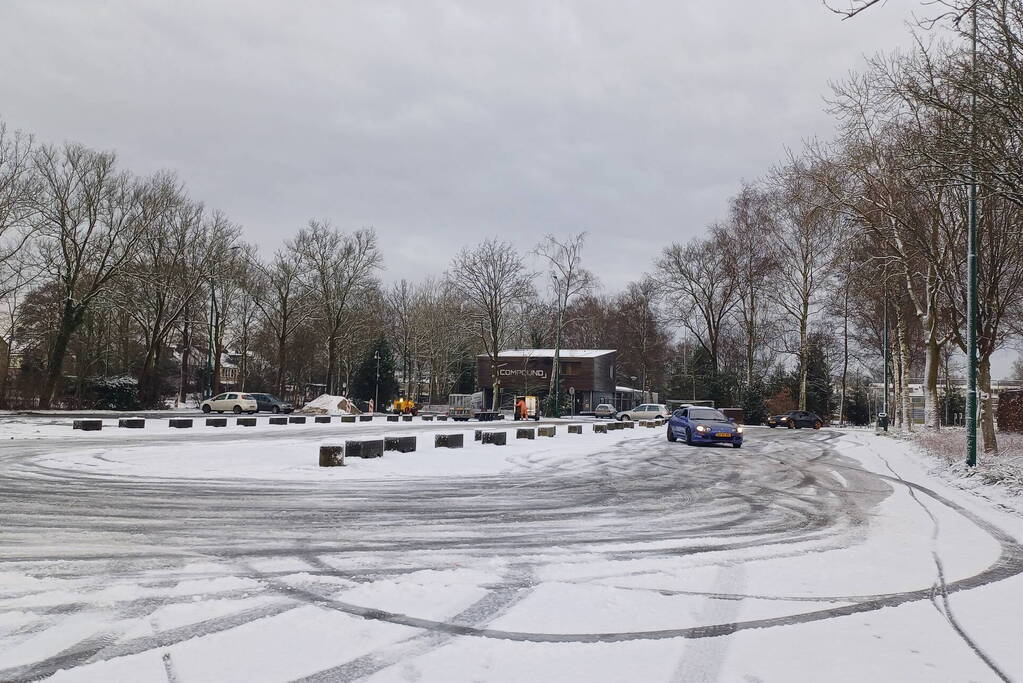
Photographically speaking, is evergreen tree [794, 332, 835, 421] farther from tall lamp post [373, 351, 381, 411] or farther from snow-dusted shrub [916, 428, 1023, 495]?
tall lamp post [373, 351, 381, 411]

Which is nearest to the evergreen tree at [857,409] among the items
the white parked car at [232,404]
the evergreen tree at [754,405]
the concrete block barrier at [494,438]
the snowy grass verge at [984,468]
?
the evergreen tree at [754,405]

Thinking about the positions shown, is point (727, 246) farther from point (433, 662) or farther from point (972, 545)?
point (433, 662)

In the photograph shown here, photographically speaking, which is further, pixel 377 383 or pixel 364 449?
pixel 377 383

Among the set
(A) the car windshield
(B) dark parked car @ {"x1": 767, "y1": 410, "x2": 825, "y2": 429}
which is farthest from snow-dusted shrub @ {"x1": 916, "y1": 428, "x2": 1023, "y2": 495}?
(B) dark parked car @ {"x1": 767, "y1": 410, "x2": 825, "y2": 429}

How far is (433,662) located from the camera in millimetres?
3963

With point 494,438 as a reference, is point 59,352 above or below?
above

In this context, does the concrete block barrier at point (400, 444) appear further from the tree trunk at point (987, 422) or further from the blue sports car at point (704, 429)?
the tree trunk at point (987, 422)

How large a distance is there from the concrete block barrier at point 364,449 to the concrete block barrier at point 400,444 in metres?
1.10

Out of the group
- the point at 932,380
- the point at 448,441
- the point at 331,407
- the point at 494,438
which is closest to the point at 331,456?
the point at 448,441

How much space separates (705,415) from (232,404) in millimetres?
36083

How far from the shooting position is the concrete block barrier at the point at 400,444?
16828 millimetres

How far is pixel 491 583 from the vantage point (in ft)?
18.5

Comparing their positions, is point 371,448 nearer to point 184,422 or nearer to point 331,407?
point 184,422

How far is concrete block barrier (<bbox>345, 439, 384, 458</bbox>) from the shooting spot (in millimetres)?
15164
